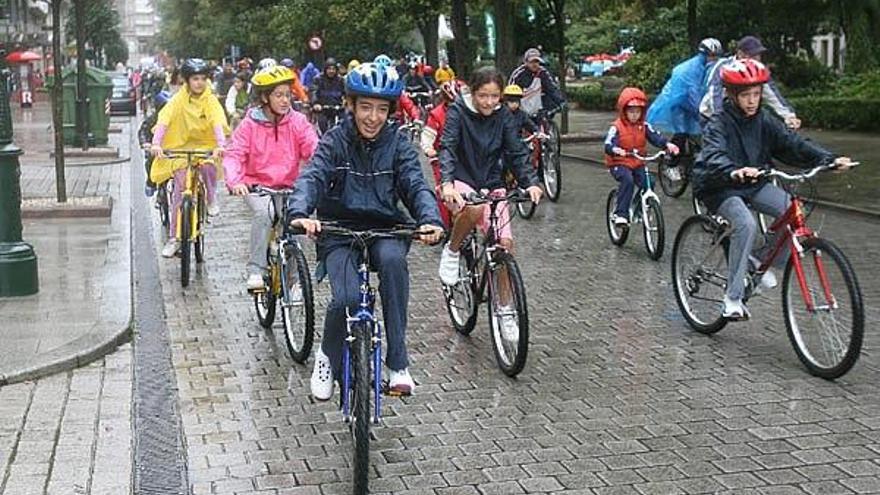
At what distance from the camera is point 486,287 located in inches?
306

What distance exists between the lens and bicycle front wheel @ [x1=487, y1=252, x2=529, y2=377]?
698 centimetres

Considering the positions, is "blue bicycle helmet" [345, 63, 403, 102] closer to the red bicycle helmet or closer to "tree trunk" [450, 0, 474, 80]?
the red bicycle helmet

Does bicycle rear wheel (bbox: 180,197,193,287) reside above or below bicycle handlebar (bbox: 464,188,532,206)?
below

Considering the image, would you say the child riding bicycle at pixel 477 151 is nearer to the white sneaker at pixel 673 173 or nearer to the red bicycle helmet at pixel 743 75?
the red bicycle helmet at pixel 743 75

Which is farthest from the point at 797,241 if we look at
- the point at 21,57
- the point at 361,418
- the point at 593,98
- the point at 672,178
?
the point at 21,57

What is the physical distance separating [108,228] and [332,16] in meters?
28.0

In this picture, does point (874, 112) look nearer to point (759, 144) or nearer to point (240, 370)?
point (759, 144)

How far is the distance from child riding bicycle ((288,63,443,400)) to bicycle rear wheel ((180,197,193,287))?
4354mm

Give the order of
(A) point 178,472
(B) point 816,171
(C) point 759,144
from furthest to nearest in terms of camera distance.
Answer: (C) point 759,144
(B) point 816,171
(A) point 178,472

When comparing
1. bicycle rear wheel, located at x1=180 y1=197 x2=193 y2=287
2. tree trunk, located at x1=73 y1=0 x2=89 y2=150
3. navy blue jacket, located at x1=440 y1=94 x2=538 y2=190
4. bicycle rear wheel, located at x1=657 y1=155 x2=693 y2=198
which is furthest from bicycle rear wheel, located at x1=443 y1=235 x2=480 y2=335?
tree trunk, located at x1=73 y1=0 x2=89 y2=150

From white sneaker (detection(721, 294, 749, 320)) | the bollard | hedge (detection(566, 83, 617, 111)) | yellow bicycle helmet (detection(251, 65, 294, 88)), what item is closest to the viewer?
white sneaker (detection(721, 294, 749, 320))

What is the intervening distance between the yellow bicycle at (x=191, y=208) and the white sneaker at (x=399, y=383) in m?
4.71

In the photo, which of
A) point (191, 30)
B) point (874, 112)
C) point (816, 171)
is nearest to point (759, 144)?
point (816, 171)

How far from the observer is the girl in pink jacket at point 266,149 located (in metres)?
8.45
